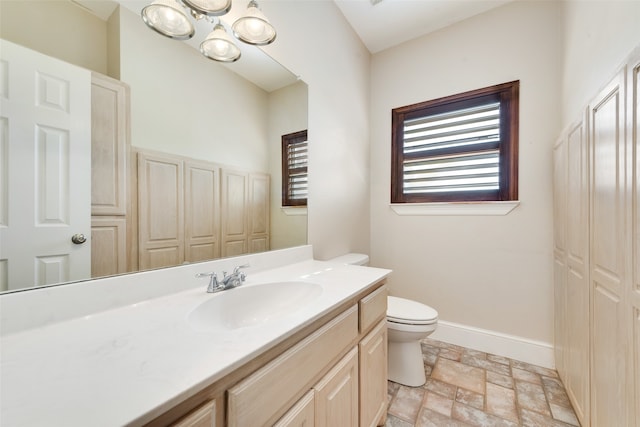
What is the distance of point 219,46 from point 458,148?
1.93 meters

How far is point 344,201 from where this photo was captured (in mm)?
2082

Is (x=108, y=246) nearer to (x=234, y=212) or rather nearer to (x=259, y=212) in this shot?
(x=234, y=212)

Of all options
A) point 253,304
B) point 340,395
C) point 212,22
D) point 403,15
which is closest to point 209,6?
point 212,22

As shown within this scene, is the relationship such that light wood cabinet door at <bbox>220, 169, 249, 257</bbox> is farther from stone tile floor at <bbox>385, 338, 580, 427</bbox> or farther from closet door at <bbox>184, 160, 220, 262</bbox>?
stone tile floor at <bbox>385, 338, 580, 427</bbox>

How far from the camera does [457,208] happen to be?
83.7 inches

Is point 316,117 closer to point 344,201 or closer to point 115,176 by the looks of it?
point 344,201

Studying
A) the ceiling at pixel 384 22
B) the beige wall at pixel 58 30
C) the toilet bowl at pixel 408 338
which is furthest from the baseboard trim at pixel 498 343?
the beige wall at pixel 58 30

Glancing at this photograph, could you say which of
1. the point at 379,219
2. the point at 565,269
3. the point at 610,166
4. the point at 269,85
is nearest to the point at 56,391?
the point at 269,85

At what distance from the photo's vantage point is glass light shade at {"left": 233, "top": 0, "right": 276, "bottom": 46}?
3.73 ft

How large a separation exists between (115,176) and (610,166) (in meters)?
1.75

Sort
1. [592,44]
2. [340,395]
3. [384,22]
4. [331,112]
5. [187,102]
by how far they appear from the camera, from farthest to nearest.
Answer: [384,22]
[331,112]
[592,44]
[187,102]
[340,395]

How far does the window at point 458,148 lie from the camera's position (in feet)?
6.50

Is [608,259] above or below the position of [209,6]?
below

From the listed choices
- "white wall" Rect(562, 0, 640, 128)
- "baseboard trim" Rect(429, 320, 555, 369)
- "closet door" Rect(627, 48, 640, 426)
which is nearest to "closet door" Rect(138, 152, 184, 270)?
"closet door" Rect(627, 48, 640, 426)
